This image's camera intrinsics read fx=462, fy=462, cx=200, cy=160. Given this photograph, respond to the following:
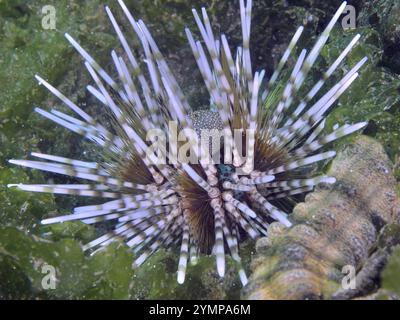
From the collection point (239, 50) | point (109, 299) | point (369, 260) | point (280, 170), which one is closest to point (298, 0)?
point (239, 50)

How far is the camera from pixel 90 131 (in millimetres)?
3137

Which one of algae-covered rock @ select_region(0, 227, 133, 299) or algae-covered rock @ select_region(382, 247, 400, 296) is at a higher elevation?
algae-covered rock @ select_region(0, 227, 133, 299)

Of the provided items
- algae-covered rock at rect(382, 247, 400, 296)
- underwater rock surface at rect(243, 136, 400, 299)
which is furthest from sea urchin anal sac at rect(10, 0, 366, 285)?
algae-covered rock at rect(382, 247, 400, 296)

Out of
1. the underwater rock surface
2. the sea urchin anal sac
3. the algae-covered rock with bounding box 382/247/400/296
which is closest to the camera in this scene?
the algae-covered rock with bounding box 382/247/400/296

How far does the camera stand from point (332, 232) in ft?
8.05

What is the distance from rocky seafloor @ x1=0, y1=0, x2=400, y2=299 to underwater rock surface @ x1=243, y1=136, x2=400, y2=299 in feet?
0.62

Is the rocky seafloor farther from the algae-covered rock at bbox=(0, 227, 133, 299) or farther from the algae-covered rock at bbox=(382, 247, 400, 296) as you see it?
the algae-covered rock at bbox=(382, 247, 400, 296)

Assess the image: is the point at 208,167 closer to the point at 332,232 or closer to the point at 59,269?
the point at 332,232

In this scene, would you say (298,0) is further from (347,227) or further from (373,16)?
(347,227)

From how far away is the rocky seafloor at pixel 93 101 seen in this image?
2.55 metres

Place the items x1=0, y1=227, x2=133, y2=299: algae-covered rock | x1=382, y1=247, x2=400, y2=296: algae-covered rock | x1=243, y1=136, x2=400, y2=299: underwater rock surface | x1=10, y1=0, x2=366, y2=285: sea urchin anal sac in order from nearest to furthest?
x1=382, y1=247, x2=400, y2=296: algae-covered rock → x1=243, y1=136, x2=400, y2=299: underwater rock surface → x1=0, y1=227, x2=133, y2=299: algae-covered rock → x1=10, y1=0, x2=366, y2=285: sea urchin anal sac

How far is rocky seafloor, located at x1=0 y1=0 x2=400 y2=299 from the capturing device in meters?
2.55

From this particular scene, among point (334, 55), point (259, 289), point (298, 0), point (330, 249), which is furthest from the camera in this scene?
point (298, 0)

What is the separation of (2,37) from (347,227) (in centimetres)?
302
